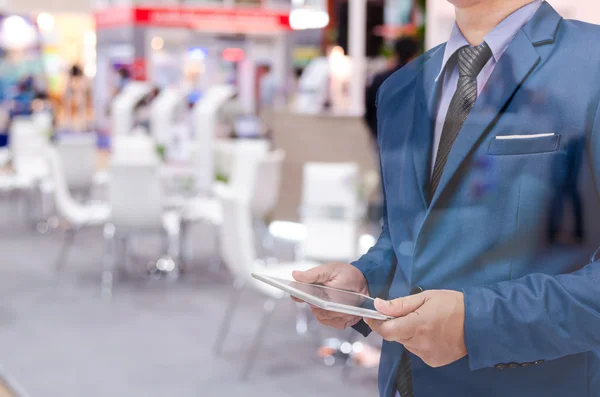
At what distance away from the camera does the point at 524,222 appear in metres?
0.84

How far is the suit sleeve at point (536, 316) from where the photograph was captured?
0.79 meters

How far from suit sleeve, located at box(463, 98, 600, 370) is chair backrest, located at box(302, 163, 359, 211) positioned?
7.51ft

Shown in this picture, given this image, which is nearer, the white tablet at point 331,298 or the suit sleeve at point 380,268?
the white tablet at point 331,298

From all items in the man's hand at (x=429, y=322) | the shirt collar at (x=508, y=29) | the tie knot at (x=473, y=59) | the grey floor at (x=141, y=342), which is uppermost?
the shirt collar at (x=508, y=29)

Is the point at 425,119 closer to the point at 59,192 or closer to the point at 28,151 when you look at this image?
the point at 59,192

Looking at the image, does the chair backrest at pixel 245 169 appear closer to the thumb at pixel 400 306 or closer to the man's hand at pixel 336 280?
the man's hand at pixel 336 280

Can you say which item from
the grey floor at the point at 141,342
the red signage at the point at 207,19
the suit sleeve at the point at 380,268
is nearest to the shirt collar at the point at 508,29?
the suit sleeve at the point at 380,268

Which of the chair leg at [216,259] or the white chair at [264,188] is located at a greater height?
the white chair at [264,188]

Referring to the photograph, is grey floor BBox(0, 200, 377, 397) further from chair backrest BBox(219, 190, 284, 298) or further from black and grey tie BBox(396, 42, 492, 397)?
black and grey tie BBox(396, 42, 492, 397)

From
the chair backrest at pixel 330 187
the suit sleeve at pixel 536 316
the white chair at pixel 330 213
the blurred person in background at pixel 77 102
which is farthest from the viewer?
the blurred person in background at pixel 77 102

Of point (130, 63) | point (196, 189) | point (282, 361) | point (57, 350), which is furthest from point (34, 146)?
point (130, 63)

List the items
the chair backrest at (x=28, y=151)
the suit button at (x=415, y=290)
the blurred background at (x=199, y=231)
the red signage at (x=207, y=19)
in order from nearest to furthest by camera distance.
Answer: the suit button at (x=415, y=290) < the blurred background at (x=199, y=231) < the chair backrest at (x=28, y=151) < the red signage at (x=207, y=19)

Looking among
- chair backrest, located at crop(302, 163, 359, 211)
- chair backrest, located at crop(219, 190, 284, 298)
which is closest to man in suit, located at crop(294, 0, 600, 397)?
chair backrest, located at crop(302, 163, 359, 211)

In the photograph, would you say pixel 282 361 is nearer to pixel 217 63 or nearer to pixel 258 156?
pixel 258 156
